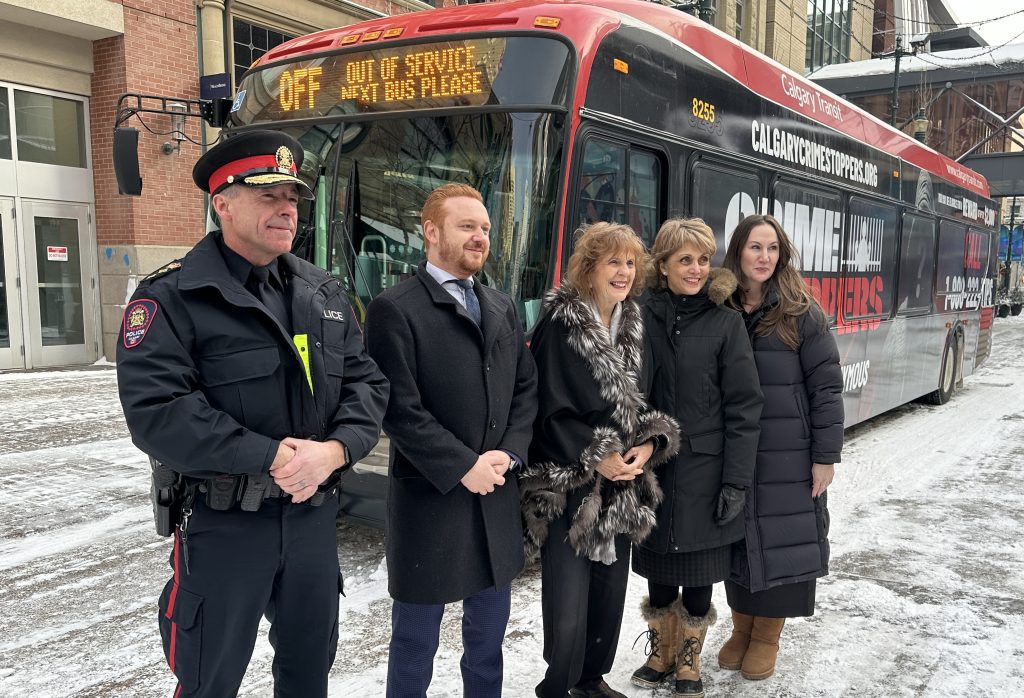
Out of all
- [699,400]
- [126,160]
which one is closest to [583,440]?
[699,400]

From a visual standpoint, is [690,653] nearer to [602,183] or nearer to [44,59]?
[602,183]

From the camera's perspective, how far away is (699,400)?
3029 millimetres

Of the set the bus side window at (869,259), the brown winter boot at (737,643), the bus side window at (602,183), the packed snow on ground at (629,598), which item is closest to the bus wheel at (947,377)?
the bus side window at (869,259)

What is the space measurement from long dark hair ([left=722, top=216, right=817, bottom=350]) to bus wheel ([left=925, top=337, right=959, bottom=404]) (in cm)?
834

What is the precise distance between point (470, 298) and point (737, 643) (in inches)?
79.1

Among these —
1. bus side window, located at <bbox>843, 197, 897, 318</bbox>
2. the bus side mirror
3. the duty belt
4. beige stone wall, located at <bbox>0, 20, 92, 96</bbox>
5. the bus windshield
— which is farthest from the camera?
beige stone wall, located at <bbox>0, 20, 92, 96</bbox>

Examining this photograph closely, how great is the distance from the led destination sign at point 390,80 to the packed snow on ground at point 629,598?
8.42ft

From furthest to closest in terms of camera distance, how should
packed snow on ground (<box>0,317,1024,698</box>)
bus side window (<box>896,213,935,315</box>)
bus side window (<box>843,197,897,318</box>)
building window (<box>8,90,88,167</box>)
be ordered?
1. building window (<box>8,90,88,167</box>)
2. bus side window (<box>896,213,935,315</box>)
3. bus side window (<box>843,197,897,318</box>)
4. packed snow on ground (<box>0,317,1024,698</box>)

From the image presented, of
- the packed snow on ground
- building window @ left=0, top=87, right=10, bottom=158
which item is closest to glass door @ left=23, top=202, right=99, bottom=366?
building window @ left=0, top=87, right=10, bottom=158

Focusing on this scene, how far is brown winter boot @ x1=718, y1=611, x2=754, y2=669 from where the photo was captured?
3455mm

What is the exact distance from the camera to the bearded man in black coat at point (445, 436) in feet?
8.02

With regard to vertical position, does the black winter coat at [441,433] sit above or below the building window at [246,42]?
below

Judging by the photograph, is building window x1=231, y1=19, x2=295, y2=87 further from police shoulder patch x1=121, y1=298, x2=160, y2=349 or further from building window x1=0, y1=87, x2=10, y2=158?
police shoulder patch x1=121, y1=298, x2=160, y2=349

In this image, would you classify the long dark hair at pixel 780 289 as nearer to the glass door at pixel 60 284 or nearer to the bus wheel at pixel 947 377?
the bus wheel at pixel 947 377
